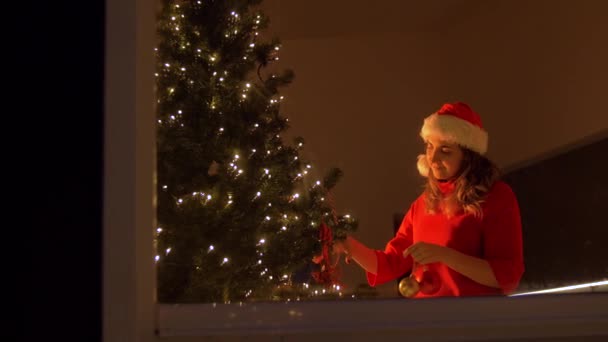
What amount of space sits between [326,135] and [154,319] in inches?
164

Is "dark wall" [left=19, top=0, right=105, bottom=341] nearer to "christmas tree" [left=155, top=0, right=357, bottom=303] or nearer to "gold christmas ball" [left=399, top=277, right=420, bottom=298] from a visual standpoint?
"christmas tree" [left=155, top=0, right=357, bottom=303]

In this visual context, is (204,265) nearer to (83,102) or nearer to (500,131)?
(83,102)

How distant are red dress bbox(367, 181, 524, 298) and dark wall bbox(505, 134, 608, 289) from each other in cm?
219

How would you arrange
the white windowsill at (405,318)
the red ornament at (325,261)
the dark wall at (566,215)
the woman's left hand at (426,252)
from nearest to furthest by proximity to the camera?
the white windowsill at (405,318) → the woman's left hand at (426,252) → the red ornament at (325,261) → the dark wall at (566,215)

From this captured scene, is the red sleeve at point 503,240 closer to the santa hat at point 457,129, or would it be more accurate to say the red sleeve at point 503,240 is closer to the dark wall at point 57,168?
the santa hat at point 457,129

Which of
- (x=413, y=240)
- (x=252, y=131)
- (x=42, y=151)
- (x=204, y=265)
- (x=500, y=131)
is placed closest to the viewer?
(x=42, y=151)

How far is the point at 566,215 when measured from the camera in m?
4.36

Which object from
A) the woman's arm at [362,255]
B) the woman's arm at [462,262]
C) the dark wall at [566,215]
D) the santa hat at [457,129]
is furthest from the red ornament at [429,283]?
the dark wall at [566,215]

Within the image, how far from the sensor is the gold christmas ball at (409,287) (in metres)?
2.10

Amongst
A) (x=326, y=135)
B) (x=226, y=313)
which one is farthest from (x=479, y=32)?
(x=226, y=313)

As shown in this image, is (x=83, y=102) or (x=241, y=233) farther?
(x=241, y=233)

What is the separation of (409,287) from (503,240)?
0.31 metres

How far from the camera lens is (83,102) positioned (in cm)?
122

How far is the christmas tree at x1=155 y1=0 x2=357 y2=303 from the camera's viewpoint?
6.95 ft
